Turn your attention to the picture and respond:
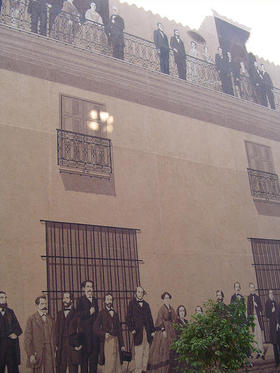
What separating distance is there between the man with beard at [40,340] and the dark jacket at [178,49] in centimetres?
729

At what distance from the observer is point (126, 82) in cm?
1139

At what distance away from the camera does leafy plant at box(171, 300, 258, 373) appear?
7.48 meters

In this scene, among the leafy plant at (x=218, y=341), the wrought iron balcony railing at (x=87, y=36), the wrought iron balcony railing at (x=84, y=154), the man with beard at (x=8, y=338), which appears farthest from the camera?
the wrought iron balcony railing at (x=87, y=36)

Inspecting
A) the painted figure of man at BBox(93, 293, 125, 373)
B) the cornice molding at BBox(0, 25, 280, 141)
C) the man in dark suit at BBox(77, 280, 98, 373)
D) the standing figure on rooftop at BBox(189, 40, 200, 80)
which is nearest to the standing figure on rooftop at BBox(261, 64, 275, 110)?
the cornice molding at BBox(0, 25, 280, 141)

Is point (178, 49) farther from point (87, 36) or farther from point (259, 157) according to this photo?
point (259, 157)

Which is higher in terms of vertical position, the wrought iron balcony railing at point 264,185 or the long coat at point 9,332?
the wrought iron balcony railing at point 264,185

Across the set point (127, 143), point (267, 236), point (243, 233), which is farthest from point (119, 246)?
point (267, 236)

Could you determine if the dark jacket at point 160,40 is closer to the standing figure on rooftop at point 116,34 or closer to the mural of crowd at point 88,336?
the standing figure on rooftop at point 116,34

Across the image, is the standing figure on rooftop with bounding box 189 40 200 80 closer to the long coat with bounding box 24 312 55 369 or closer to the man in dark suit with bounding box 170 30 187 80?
the man in dark suit with bounding box 170 30 187 80

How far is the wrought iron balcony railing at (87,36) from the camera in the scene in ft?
33.4

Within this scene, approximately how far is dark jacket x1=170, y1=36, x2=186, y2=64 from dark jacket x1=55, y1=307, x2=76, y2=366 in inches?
284

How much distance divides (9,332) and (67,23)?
673 cm

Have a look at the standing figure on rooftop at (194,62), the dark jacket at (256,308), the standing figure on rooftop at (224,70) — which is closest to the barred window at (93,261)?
the dark jacket at (256,308)

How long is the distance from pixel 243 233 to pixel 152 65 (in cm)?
476
